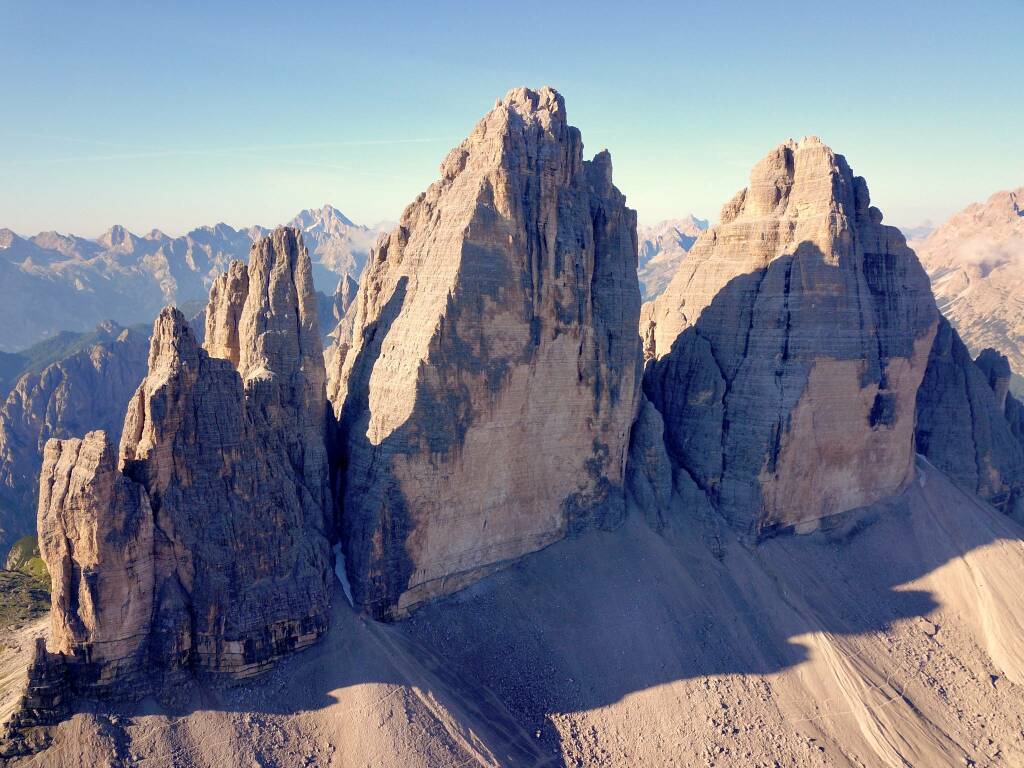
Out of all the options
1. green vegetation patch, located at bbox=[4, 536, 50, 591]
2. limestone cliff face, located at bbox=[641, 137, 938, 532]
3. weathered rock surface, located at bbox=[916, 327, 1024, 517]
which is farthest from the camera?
weathered rock surface, located at bbox=[916, 327, 1024, 517]

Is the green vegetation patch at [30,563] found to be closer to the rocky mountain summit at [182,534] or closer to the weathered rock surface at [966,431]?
the rocky mountain summit at [182,534]

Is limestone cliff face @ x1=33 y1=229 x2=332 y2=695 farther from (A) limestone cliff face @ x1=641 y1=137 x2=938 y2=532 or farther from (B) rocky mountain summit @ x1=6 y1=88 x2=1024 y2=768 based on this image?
(A) limestone cliff face @ x1=641 y1=137 x2=938 y2=532

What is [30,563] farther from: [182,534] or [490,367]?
[490,367]

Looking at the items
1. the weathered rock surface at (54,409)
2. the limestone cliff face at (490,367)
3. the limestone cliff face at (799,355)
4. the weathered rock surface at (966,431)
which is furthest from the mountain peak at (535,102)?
the weathered rock surface at (54,409)

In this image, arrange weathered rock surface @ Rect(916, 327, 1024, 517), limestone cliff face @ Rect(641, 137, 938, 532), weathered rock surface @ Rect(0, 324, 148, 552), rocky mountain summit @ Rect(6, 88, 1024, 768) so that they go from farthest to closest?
weathered rock surface @ Rect(0, 324, 148, 552) < weathered rock surface @ Rect(916, 327, 1024, 517) < limestone cliff face @ Rect(641, 137, 938, 532) < rocky mountain summit @ Rect(6, 88, 1024, 768)

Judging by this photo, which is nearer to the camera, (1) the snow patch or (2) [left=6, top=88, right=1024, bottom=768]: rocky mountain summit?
(2) [left=6, top=88, right=1024, bottom=768]: rocky mountain summit

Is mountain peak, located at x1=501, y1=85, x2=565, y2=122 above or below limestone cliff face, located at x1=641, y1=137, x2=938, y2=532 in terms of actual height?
above

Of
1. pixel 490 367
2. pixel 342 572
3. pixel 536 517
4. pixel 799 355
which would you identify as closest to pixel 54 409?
pixel 342 572

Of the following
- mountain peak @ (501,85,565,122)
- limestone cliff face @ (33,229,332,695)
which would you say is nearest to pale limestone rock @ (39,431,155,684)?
limestone cliff face @ (33,229,332,695)
